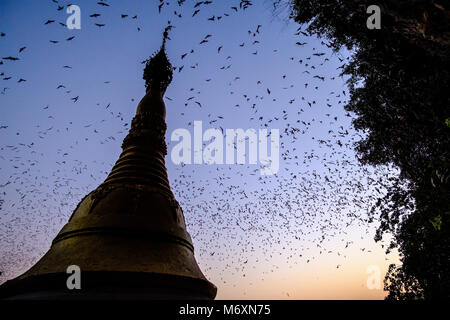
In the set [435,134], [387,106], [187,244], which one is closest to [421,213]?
[435,134]

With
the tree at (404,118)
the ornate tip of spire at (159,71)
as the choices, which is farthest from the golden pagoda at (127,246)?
the tree at (404,118)

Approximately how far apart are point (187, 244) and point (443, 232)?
9.50 m

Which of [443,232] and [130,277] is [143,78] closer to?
[130,277]

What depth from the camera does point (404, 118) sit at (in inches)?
427

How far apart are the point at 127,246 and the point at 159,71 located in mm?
5917

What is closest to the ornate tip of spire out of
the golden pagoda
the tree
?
the golden pagoda

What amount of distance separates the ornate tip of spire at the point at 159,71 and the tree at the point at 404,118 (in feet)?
17.0

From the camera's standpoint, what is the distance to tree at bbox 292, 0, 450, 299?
338 inches

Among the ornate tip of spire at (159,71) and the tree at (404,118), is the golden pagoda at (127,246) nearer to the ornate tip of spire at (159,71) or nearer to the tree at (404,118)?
the ornate tip of spire at (159,71)

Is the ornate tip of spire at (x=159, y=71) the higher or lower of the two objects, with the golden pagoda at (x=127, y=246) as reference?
higher

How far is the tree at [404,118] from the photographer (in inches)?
338
